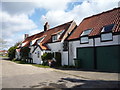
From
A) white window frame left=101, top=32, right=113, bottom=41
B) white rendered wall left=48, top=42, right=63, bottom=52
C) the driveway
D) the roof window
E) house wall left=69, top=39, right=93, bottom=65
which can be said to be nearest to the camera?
the driveway

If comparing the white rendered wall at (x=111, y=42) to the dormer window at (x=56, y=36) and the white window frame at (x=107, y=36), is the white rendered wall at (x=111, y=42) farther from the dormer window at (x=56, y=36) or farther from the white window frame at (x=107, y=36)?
the dormer window at (x=56, y=36)

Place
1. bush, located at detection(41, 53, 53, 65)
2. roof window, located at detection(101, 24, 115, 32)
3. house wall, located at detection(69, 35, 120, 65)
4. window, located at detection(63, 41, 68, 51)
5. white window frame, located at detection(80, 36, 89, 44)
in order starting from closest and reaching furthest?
house wall, located at detection(69, 35, 120, 65) → roof window, located at detection(101, 24, 115, 32) → white window frame, located at detection(80, 36, 89, 44) → window, located at detection(63, 41, 68, 51) → bush, located at detection(41, 53, 53, 65)

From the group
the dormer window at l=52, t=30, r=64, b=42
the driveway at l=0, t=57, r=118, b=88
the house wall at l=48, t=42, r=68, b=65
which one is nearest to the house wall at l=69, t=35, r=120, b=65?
the house wall at l=48, t=42, r=68, b=65

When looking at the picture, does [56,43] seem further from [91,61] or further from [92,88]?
[92,88]

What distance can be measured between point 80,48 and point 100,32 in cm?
403

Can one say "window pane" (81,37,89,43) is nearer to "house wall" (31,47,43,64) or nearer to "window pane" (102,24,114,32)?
"window pane" (102,24,114,32)

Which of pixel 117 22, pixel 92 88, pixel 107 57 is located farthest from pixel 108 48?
pixel 92 88

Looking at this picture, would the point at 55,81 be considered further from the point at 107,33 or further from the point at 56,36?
the point at 56,36

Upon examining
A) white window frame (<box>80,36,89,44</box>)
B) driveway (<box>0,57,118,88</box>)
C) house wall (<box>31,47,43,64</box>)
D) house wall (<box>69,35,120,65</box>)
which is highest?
white window frame (<box>80,36,89,44</box>)

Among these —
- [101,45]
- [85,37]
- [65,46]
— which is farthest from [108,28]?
[65,46]

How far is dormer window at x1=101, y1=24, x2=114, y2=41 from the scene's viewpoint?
573 inches

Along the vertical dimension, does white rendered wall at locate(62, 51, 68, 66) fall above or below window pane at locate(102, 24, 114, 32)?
below

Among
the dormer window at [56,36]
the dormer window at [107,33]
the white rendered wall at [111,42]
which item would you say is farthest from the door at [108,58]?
the dormer window at [56,36]

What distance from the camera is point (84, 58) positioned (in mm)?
17703
